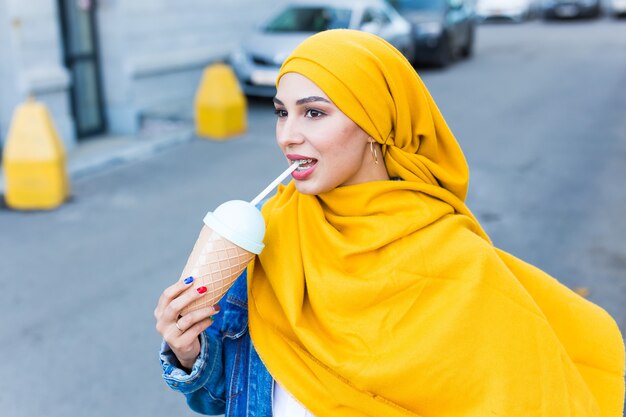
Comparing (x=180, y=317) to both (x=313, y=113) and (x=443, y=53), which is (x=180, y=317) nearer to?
(x=313, y=113)

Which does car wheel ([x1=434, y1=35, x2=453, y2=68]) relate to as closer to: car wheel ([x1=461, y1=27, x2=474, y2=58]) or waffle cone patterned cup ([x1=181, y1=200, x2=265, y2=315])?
car wheel ([x1=461, y1=27, x2=474, y2=58])

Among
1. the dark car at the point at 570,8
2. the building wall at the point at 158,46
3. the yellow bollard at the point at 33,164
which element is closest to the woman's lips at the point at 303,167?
the yellow bollard at the point at 33,164

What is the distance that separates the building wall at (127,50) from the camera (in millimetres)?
8555

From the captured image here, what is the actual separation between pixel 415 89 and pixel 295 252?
505 millimetres

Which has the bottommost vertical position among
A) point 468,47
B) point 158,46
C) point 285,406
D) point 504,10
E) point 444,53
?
point 504,10

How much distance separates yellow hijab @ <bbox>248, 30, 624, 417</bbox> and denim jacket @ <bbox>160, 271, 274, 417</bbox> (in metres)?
0.06

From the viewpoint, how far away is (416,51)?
52.7ft

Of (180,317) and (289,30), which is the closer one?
(180,317)

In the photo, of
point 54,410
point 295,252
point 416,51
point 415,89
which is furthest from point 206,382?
point 416,51

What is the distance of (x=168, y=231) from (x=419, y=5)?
39.8 ft

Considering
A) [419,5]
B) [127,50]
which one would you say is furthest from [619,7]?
[127,50]

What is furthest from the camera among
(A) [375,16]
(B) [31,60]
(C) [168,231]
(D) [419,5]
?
(D) [419,5]

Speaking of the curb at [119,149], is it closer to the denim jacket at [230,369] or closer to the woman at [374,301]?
the denim jacket at [230,369]

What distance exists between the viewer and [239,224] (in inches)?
64.8
